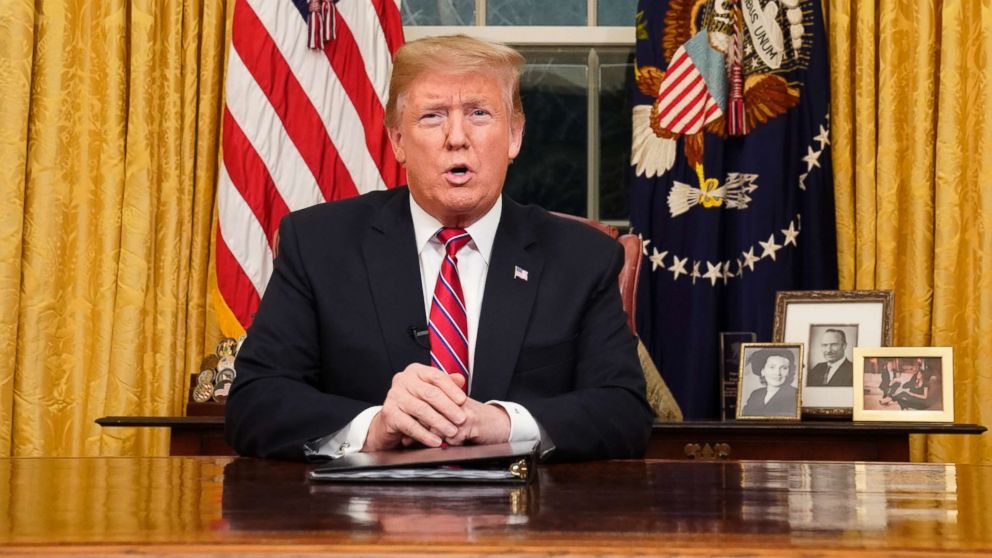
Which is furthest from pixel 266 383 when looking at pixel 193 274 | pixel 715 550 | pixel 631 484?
pixel 193 274

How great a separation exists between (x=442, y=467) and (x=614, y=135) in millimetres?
2799

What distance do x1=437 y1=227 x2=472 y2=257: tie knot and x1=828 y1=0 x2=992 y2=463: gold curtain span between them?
175 centimetres

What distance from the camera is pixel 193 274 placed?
3697 millimetres

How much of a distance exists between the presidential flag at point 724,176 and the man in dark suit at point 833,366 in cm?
26

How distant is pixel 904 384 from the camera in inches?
123

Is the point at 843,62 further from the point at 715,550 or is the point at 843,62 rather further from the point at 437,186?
the point at 715,550

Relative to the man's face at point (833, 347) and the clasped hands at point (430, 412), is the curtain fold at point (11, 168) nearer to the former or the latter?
the clasped hands at point (430, 412)

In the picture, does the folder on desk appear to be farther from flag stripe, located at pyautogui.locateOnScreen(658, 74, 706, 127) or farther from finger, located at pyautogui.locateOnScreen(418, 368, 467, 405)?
flag stripe, located at pyautogui.locateOnScreen(658, 74, 706, 127)

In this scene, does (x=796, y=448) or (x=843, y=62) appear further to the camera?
(x=843, y=62)

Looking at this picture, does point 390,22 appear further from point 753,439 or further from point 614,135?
point 753,439

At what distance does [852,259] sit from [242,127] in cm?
188

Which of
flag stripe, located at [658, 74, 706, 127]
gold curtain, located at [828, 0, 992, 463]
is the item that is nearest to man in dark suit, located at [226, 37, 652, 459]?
flag stripe, located at [658, 74, 706, 127]

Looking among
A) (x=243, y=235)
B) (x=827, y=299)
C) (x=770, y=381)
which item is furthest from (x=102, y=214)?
(x=827, y=299)

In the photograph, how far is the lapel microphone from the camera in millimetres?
2045
